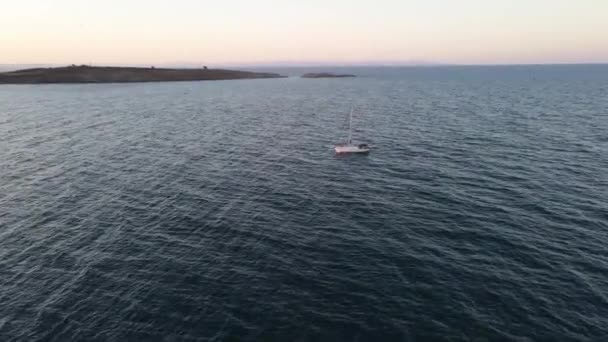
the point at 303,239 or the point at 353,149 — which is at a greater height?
the point at 353,149

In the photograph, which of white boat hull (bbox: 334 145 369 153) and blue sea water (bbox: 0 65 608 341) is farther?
white boat hull (bbox: 334 145 369 153)

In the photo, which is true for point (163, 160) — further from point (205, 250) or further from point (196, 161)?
point (205, 250)

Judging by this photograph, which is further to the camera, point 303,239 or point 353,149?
point 353,149

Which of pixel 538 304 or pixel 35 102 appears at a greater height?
pixel 35 102

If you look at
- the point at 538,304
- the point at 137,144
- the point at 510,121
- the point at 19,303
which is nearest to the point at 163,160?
the point at 137,144

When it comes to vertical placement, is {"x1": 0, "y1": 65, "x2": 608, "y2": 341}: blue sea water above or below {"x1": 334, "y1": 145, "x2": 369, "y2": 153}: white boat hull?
below

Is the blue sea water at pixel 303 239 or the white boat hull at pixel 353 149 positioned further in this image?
the white boat hull at pixel 353 149

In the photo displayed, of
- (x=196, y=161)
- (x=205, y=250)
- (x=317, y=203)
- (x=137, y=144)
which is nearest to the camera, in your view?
(x=205, y=250)

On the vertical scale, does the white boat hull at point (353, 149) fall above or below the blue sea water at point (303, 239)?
above
